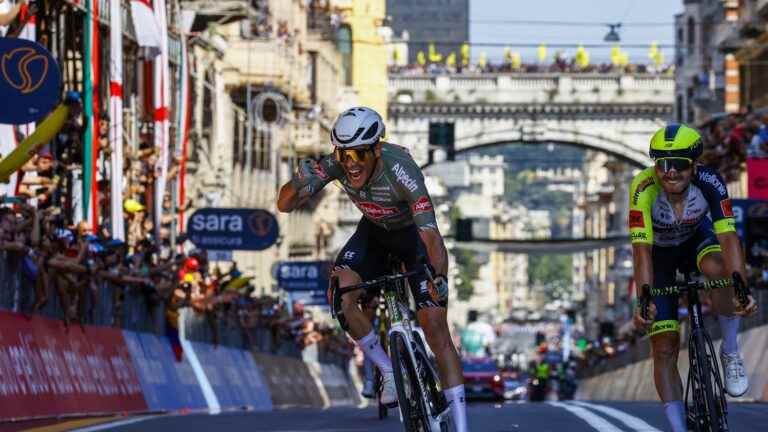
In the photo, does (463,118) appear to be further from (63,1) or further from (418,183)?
(418,183)

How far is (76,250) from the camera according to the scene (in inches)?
963

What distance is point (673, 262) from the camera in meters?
13.1

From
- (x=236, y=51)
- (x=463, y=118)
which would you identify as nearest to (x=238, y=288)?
(x=236, y=51)

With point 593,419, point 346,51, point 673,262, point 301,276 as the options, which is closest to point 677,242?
point 673,262

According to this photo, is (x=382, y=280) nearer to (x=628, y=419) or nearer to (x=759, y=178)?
(x=628, y=419)

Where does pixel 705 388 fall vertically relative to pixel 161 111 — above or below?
below

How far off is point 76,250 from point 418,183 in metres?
12.1

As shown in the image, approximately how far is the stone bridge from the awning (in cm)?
8393

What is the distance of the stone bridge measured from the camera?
124938 mm

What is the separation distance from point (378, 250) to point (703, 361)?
2104 millimetres

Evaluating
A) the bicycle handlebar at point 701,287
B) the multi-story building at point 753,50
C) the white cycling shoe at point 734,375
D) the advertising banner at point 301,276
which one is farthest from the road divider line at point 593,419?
the multi-story building at point 753,50

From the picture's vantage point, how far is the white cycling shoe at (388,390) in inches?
502

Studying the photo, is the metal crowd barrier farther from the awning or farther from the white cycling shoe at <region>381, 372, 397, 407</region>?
the white cycling shoe at <region>381, 372, 397, 407</region>

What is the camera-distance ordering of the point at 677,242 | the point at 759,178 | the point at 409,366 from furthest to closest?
1. the point at 759,178
2. the point at 677,242
3. the point at 409,366
